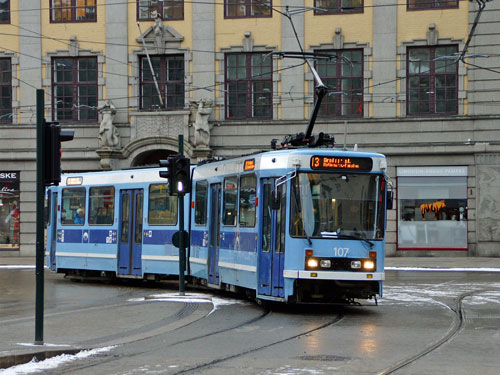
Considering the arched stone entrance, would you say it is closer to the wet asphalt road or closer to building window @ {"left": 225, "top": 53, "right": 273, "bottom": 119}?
building window @ {"left": 225, "top": 53, "right": 273, "bottom": 119}

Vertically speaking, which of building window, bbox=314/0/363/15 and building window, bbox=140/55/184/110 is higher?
building window, bbox=314/0/363/15

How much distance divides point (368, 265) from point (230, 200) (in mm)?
3708

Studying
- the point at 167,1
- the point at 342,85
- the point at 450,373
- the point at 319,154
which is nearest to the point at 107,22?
the point at 167,1

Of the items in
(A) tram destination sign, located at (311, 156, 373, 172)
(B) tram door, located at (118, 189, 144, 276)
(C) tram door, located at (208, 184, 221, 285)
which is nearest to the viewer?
(A) tram destination sign, located at (311, 156, 373, 172)

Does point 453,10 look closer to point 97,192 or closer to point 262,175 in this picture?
point 97,192

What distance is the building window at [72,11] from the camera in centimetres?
3584

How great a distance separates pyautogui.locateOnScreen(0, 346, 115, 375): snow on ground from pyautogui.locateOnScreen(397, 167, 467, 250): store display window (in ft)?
77.6

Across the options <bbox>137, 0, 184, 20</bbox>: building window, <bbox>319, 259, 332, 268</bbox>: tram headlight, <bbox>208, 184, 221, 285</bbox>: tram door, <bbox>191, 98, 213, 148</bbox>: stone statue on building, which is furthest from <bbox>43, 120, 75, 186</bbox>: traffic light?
<bbox>137, 0, 184, 20</bbox>: building window

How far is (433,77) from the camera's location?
33750 millimetres

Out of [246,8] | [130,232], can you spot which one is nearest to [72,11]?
[246,8]

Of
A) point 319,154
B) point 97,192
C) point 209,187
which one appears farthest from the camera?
point 97,192

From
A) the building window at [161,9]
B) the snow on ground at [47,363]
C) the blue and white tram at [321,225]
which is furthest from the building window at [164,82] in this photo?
the snow on ground at [47,363]

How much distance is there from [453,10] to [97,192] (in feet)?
53.4

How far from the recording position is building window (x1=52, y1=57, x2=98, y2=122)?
35969 millimetres
